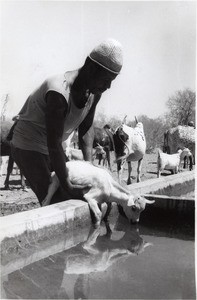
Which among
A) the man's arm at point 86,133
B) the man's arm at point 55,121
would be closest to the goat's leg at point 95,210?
the man's arm at point 86,133

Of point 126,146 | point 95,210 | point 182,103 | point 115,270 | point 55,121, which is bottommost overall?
point 115,270

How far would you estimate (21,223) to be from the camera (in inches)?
134

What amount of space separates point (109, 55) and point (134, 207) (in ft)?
5.67

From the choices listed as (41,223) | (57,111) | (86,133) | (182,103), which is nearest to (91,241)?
(41,223)

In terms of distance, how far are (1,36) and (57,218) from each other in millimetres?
1729

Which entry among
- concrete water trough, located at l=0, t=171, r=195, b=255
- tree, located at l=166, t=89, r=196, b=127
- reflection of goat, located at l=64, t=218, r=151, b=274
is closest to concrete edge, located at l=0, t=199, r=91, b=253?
concrete water trough, located at l=0, t=171, r=195, b=255

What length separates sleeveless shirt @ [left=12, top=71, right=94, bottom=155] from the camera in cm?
369

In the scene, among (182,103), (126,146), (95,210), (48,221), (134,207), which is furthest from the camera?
(182,103)

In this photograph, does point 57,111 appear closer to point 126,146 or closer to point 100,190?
point 100,190

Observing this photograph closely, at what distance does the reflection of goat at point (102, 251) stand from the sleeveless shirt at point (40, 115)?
99cm

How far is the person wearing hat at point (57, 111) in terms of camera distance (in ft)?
11.9

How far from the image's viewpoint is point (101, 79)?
3670mm

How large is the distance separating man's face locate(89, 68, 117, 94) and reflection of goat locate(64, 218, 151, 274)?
1.43 meters

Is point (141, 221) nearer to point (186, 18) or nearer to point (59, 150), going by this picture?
point (59, 150)
